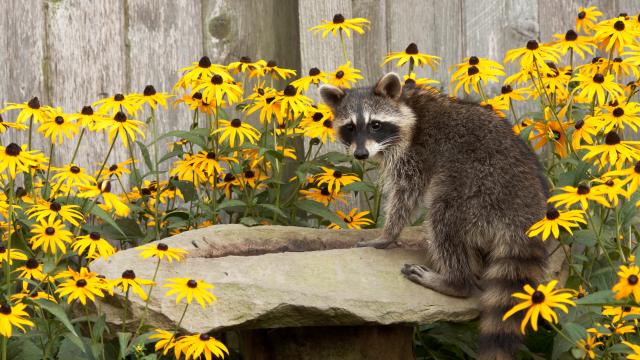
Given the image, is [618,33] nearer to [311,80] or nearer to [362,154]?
[362,154]

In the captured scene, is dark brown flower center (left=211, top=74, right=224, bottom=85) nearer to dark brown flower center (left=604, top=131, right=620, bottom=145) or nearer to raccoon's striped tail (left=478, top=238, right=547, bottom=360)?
raccoon's striped tail (left=478, top=238, right=547, bottom=360)

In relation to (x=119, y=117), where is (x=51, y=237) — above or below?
below

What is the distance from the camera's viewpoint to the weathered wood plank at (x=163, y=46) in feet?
22.1

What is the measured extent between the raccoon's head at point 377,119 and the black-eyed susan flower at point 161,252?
1195 millimetres

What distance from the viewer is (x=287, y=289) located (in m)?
4.64

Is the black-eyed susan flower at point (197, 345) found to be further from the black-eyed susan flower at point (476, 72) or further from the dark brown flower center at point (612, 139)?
the black-eyed susan flower at point (476, 72)

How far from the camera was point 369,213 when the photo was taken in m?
6.46

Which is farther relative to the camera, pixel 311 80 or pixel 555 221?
pixel 311 80

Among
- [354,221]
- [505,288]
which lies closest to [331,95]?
[354,221]

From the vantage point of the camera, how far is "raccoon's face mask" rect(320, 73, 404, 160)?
556 cm

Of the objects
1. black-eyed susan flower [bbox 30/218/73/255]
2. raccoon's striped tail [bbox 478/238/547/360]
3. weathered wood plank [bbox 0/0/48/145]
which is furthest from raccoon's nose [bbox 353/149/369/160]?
weathered wood plank [bbox 0/0/48/145]

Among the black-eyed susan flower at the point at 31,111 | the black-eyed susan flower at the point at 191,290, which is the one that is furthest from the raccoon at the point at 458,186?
the black-eyed susan flower at the point at 31,111

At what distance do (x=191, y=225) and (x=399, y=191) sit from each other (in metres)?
1.32

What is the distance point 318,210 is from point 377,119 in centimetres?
61
